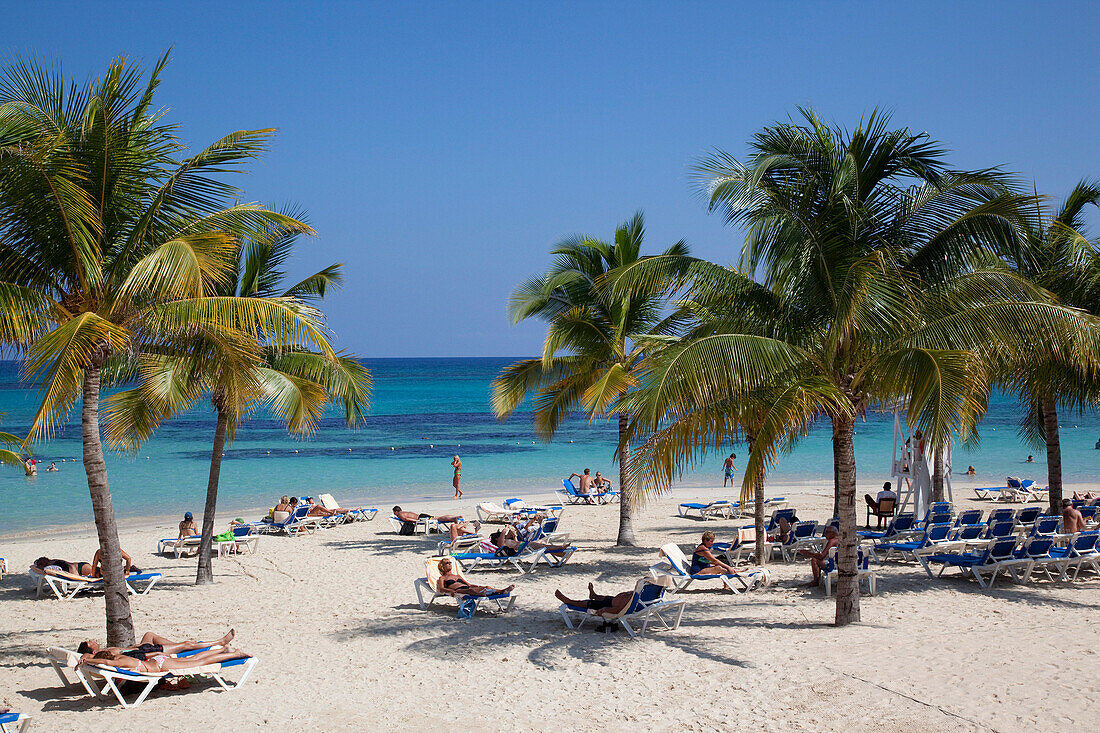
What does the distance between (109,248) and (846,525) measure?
7.20 meters

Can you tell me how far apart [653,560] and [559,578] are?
1.87 metres

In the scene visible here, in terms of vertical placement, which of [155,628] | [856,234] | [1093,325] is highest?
[856,234]

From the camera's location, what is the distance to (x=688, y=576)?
9922 millimetres

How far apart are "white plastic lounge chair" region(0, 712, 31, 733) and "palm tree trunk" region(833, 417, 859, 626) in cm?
682

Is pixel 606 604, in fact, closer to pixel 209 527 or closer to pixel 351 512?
pixel 209 527

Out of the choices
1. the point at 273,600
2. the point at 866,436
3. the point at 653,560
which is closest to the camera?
the point at 273,600

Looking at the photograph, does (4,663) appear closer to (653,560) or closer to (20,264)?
(20,264)

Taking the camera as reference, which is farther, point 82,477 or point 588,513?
point 82,477

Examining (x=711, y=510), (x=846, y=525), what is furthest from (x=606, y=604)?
(x=711, y=510)

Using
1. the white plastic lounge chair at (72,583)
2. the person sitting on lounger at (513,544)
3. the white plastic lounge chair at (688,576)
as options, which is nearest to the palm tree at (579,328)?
the person sitting on lounger at (513,544)

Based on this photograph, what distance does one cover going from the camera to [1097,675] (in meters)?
6.41

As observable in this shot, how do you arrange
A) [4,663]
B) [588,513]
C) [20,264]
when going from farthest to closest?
[588,513]
[4,663]
[20,264]

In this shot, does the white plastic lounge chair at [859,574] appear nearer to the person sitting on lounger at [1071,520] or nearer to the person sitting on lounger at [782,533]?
the person sitting on lounger at [782,533]

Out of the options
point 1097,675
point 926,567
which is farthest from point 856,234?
point 926,567
